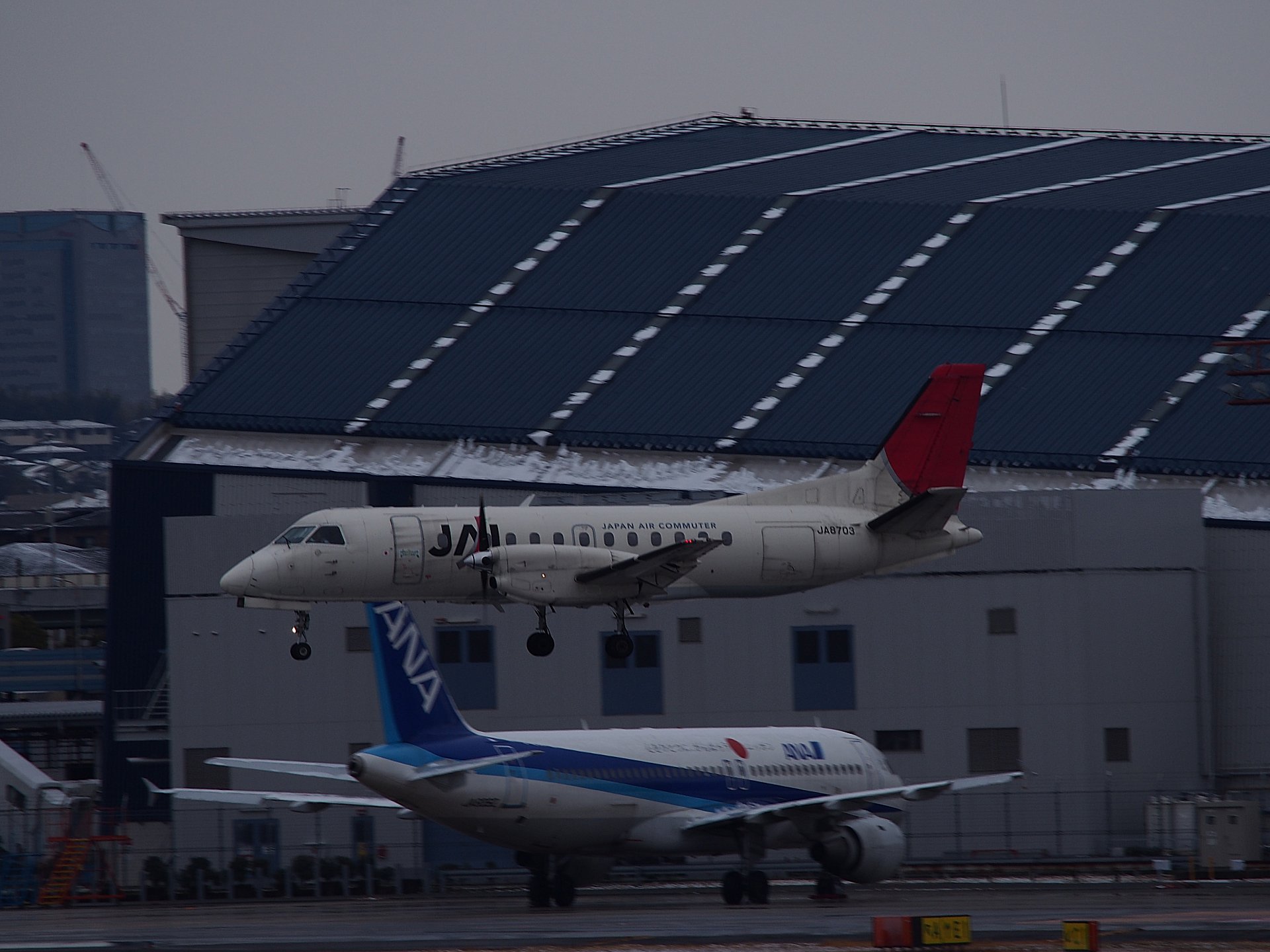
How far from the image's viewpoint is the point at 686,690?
222 feet

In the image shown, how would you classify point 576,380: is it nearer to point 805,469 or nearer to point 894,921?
point 805,469

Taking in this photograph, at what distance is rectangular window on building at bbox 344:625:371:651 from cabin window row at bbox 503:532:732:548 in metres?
25.8

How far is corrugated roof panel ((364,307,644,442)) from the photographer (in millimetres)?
81250

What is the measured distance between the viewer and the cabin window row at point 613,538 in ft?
139

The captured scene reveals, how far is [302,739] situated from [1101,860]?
97.5ft

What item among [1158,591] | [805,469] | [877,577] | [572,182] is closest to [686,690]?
[877,577]

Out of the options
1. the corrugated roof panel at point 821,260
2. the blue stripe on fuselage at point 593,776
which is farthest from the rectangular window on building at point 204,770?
Answer: the corrugated roof panel at point 821,260

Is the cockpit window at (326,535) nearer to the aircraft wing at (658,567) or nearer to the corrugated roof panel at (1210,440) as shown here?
the aircraft wing at (658,567)

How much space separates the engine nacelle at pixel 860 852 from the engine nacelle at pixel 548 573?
47.6 ft

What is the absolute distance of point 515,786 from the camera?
5009 cm

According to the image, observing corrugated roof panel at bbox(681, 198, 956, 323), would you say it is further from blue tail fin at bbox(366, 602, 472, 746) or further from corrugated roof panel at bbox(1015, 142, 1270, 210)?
blue tail fin at bbox(366, 602, 472, 746)

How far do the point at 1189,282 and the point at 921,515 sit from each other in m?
44.6

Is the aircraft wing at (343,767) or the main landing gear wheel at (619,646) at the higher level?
the main landing gear wheel at (619,646)

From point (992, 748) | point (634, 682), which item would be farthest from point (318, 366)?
point (992, 748)
